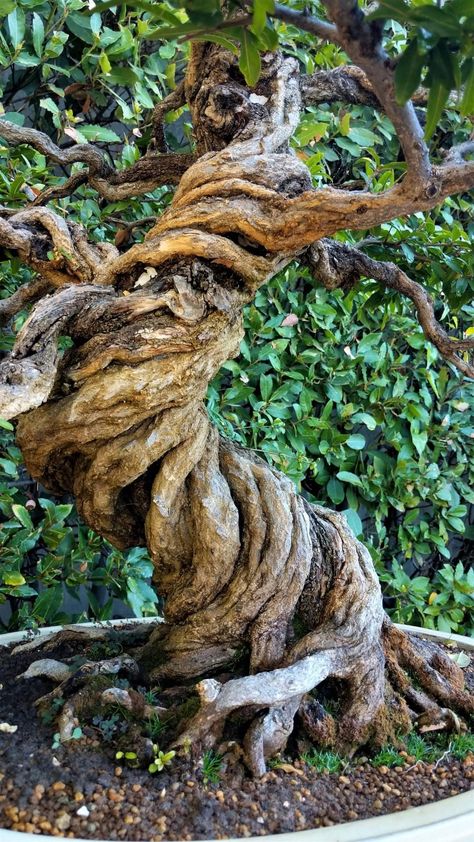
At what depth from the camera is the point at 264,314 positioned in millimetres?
2217

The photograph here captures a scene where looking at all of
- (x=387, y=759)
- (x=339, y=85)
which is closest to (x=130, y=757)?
(x=387, y=759)

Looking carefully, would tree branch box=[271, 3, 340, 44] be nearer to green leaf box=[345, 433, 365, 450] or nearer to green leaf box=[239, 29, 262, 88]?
green leaf box=[239, 29, 262, 88]

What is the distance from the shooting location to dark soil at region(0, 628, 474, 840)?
0.85 metres

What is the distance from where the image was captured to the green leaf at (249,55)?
0.63 metres

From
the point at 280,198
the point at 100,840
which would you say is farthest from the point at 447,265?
the point at 100,840

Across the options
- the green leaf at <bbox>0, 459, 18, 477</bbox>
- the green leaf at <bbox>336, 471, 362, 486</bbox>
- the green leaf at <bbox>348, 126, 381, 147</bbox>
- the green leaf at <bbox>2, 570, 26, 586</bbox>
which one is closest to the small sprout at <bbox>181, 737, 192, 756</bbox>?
the green leaf at <bbox>2, 570, 26, 586</bbox>

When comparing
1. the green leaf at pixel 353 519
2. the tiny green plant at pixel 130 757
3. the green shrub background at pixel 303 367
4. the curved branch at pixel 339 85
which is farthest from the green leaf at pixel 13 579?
the curved branch at pixel 339 85

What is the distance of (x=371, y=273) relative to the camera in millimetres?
1289

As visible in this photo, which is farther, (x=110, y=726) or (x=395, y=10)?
(x=110, y=726)

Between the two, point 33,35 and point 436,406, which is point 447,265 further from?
point 436,406

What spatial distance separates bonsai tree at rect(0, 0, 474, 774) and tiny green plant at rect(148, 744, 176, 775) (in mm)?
43

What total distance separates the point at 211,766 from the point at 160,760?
0.26ft

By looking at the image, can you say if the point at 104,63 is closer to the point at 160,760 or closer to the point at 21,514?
the point at 21,514

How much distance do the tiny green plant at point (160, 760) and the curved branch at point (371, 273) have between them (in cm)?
77
